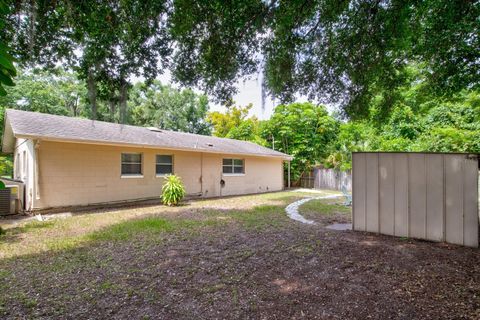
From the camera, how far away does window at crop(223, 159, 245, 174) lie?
14758mm

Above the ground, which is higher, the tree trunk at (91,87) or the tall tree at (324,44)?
the tall tree at (324,44)

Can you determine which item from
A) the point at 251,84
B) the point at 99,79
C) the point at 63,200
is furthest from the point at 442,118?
the point at 63,200

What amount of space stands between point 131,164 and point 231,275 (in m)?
8.58

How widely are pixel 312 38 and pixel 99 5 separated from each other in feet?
13.4

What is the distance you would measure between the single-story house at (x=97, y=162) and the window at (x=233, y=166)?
0.07 m

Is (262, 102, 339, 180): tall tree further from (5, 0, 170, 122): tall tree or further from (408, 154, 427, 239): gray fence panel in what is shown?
(5, 0, 170, 122): tall tree

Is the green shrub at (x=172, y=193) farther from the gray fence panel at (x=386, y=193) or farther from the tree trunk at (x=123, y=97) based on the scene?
the gray fence panel at (x=386, y=193)

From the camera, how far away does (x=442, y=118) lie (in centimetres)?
1524

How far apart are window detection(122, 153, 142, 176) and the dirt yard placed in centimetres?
451

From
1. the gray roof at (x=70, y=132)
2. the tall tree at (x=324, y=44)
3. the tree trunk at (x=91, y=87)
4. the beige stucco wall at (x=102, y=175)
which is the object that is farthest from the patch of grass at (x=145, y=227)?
the tall tree at (x=324, y=44)

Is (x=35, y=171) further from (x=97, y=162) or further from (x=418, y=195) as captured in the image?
(x=418, y=195)

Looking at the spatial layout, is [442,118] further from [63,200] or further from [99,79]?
[63,200]

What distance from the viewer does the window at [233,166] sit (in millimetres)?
14758

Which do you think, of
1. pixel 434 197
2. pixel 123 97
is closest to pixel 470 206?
pixel 434 197
